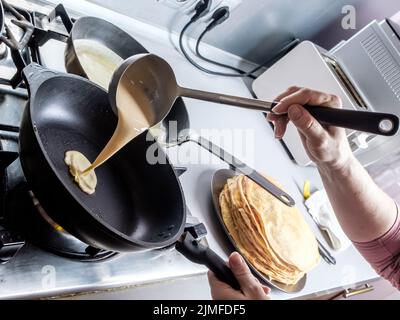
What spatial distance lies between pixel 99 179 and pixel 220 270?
0.27m

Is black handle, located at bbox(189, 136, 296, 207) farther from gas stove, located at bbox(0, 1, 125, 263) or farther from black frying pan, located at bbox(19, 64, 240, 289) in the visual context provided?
gas stove, located at bbox(0, 1, 125, 263)

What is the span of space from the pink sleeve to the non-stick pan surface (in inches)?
22.2

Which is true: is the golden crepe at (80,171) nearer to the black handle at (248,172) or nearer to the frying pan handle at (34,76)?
the frying pan handle at (34,76)

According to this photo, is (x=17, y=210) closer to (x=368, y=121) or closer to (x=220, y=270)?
(x=220, y=270)

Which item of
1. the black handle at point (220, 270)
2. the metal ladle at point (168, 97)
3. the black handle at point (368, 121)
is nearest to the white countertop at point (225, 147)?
the black handle at point (220, 270)

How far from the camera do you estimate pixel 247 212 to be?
99cm

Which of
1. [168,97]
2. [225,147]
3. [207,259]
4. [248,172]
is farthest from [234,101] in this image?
[225,147]

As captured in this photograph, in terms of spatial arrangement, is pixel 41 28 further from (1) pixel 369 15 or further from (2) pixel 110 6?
(1) pixel 369 15

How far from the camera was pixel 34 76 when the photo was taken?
604 mm

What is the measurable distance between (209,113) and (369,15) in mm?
812

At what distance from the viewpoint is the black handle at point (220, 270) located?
0.73m

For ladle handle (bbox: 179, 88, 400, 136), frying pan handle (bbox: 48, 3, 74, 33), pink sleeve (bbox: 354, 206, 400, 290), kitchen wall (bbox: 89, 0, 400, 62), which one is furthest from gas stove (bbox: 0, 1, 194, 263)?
pink sleeve (bbox: 354, 206, 400, 290)

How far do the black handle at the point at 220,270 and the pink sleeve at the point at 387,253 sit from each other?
A: 48cm

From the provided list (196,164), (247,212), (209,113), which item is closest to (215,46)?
(209,113)
